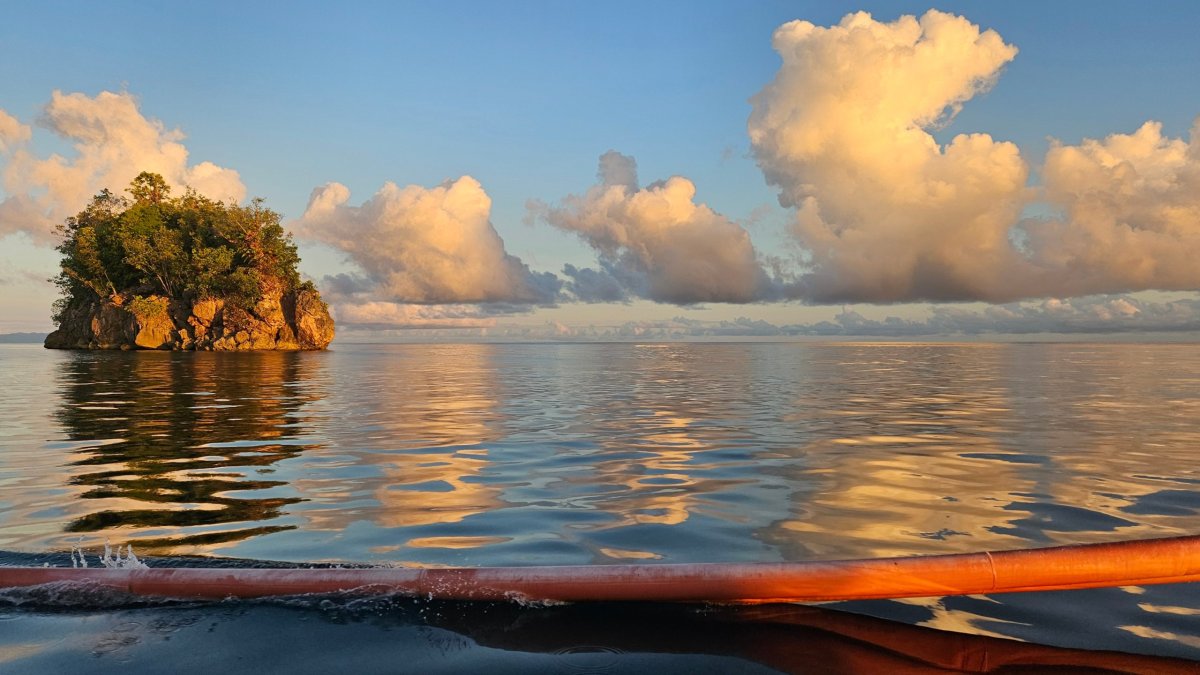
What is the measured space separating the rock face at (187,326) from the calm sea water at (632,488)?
87.6 m

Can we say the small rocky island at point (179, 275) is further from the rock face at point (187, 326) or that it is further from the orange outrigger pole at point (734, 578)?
the orange outrigger pole at point (734, 578)

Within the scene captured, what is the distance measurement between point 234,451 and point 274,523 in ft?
18.8

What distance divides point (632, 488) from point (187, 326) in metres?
109

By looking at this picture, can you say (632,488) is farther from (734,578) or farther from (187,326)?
(187,326)

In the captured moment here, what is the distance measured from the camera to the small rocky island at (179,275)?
95812mm

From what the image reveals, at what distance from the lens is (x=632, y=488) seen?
28.8 feet

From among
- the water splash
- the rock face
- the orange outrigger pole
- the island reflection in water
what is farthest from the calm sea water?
the rock face

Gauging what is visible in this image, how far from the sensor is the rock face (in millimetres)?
96125

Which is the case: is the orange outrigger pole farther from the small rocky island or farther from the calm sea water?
the small rocky island

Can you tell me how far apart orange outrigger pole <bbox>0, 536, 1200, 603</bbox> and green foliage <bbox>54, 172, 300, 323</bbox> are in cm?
10270

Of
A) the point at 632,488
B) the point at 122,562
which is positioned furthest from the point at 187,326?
the point at 122,562

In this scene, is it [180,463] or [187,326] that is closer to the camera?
[180,463]

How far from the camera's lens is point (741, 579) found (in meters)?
3.96

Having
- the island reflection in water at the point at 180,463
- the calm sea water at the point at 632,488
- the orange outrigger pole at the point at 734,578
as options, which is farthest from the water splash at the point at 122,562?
the island reflection in water at the point at 180,463
